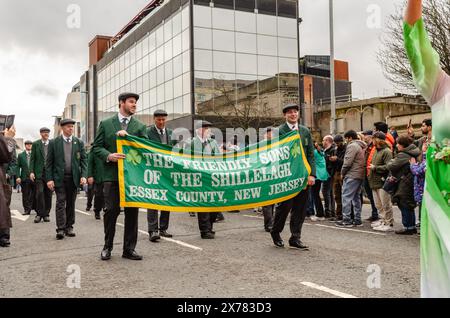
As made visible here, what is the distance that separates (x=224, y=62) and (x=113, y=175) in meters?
29.2

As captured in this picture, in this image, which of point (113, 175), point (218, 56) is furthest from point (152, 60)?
point (113, 175)

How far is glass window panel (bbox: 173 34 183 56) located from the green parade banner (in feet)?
93.9

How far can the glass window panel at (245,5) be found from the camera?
117 ft

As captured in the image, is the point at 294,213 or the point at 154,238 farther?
the point at 154,238

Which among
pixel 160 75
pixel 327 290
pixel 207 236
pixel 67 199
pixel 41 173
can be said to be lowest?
pixel 327 290

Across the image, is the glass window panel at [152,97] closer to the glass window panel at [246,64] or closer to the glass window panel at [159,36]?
the glass window panel at [159,36]

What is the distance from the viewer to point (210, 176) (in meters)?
7.27

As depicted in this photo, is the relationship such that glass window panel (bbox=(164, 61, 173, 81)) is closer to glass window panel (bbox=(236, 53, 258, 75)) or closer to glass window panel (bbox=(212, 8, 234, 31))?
glass window panel (bbox=(212, 8, 234, 31))

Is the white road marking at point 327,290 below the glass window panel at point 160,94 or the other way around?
below

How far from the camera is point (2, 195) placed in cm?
750

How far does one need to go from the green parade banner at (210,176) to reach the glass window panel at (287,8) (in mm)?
31468

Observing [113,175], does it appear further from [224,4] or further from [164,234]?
[224,4]

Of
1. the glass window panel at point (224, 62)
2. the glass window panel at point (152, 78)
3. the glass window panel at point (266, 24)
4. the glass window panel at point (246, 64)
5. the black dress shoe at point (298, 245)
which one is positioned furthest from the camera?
the glass window panel at point (152, 78)

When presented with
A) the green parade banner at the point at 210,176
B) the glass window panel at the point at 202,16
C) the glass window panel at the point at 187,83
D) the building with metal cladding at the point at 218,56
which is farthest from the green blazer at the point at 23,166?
the glass window panel at the point at 202,16
